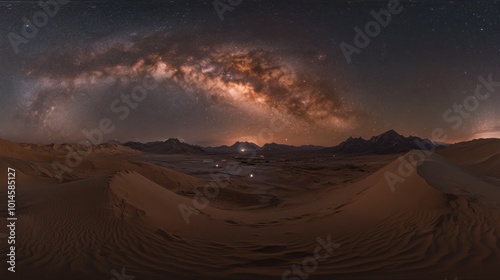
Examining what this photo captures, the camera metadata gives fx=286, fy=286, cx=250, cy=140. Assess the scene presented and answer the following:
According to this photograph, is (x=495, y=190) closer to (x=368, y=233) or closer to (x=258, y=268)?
(x=368, y=233)

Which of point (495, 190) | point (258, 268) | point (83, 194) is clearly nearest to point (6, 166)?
point (83, 194)

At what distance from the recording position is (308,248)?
6.19 metres

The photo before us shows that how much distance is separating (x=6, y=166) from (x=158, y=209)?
1008 centimetres

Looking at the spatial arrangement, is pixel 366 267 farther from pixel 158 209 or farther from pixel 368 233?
pixel 158 209

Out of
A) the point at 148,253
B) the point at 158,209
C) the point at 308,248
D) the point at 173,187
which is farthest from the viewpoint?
the point at 173,187

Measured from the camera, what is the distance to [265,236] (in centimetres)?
740

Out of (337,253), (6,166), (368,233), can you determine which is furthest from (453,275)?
(6,166)

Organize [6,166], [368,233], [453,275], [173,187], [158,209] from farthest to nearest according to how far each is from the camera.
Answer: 1. [173,187]
2. [6,166]
3. [158,209]
4. [368,233]
5. [453,275]

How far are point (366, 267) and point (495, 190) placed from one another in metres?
7.36

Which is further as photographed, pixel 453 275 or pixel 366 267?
pixel 366 267

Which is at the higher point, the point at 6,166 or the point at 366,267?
the point at 6,166

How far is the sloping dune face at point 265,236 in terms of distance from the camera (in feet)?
16.1

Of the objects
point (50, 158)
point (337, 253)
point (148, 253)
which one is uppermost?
point (50, 158)

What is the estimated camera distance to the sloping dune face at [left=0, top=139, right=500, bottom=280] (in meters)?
4.91
